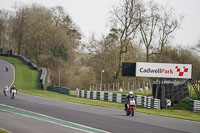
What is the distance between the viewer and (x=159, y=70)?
124ft

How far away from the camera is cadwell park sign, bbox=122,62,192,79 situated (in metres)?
37.5

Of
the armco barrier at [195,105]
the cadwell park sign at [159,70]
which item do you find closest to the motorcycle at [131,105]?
the armco barrier at [195,105]

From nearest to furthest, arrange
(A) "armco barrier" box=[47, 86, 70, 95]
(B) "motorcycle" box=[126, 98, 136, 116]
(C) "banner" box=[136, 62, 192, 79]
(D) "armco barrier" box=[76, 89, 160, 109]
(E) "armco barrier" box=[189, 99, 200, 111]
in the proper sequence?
(B) "motorcycle" box=[126, 98, 136, 116] → (E) "armco barrier" box=[189, 99, 200, 111] → (D) "armco barrier" box=[76, 89, 160, 109] → (C) "banner" box=[136, 62, 192, 79] → (A) "armco barrier" box=[47, 86, 70, 95]

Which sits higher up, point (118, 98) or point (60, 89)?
point (60, 89)

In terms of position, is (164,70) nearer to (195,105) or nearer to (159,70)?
(159,70)

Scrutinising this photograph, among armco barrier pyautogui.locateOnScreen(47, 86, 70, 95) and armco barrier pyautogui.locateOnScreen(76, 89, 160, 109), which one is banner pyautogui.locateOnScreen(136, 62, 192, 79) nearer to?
armco barrier pyautogui.locateOnScreen(76, 89, 160, 109)

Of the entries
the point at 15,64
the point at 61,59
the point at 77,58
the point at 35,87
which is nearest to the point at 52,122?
the point at 35,87

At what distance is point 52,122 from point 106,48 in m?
46.7

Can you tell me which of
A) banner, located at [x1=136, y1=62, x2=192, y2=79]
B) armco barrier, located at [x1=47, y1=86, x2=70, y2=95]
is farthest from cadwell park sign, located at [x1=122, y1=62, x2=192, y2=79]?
armco barrier, located at [x1=47, y1=86, x2=70, y2=95]

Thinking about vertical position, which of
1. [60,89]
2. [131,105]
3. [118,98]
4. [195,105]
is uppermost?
[60,89]

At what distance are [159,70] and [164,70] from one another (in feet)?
1.60

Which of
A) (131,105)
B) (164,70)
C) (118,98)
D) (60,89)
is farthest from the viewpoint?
(60,89)

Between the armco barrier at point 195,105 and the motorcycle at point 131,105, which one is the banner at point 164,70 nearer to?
the armco barrier at point 195,105

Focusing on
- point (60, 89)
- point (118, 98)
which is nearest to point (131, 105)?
point (118, 98)
